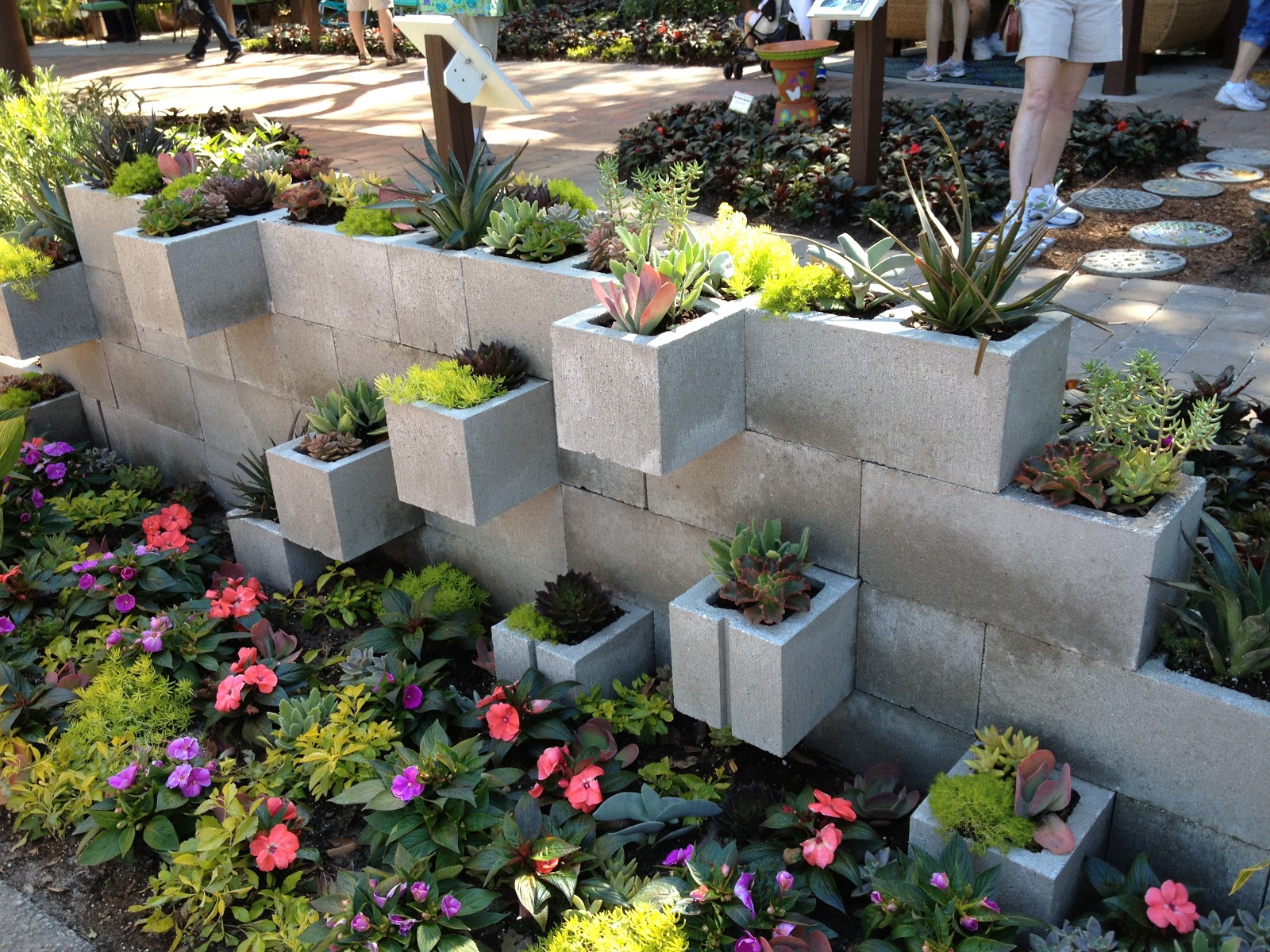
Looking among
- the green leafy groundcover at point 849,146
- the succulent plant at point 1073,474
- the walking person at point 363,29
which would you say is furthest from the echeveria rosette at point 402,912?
the walking person at point 363,29

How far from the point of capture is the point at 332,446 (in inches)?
162

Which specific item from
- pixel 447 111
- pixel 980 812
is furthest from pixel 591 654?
pixel 447 111

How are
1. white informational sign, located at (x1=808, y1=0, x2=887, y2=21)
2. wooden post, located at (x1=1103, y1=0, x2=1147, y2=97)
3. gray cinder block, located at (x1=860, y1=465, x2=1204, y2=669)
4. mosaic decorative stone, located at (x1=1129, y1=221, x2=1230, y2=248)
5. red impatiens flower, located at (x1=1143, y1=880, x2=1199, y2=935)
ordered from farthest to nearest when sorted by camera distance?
wooden post, located at (x1=1103, y1=0, x2=1147, y2=97) < white informational sign, located at (x1=808, y1=0, x2=887, y2=21) < mosaic decorative stone, located at (x1=1129, y1=221, x2=1230, y2=248) < gray cinder block, located at (x1=860, y1=465, x2=1204, y2=669) < red impatiens flower, located at (x1=1143, y1=880, x2=1199, y2=935)

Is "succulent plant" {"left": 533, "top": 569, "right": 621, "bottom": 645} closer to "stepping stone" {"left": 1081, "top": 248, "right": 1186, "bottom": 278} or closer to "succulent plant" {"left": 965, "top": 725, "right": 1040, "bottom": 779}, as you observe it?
"succulent plant" {"left": 965, "top": 725, "right": 1040, "bottom": 779}

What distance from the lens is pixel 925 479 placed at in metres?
2.96

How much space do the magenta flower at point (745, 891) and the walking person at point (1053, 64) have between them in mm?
3381

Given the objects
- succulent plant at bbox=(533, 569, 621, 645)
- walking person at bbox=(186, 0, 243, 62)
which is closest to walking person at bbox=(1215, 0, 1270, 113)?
succulent plant at bbox=(533, 569, 621, 645)

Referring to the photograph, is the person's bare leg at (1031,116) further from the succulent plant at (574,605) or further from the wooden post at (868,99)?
the succulent plant at (574,605)

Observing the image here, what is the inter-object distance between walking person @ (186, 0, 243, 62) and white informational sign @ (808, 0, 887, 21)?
10.0 m

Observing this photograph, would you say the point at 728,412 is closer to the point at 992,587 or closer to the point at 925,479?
the point at 925,479

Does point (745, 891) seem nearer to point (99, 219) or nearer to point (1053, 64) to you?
point (1053, 64)

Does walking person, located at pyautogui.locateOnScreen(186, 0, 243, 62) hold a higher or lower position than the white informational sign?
lower

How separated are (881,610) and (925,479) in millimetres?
448

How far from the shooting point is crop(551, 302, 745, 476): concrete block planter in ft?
9.75
